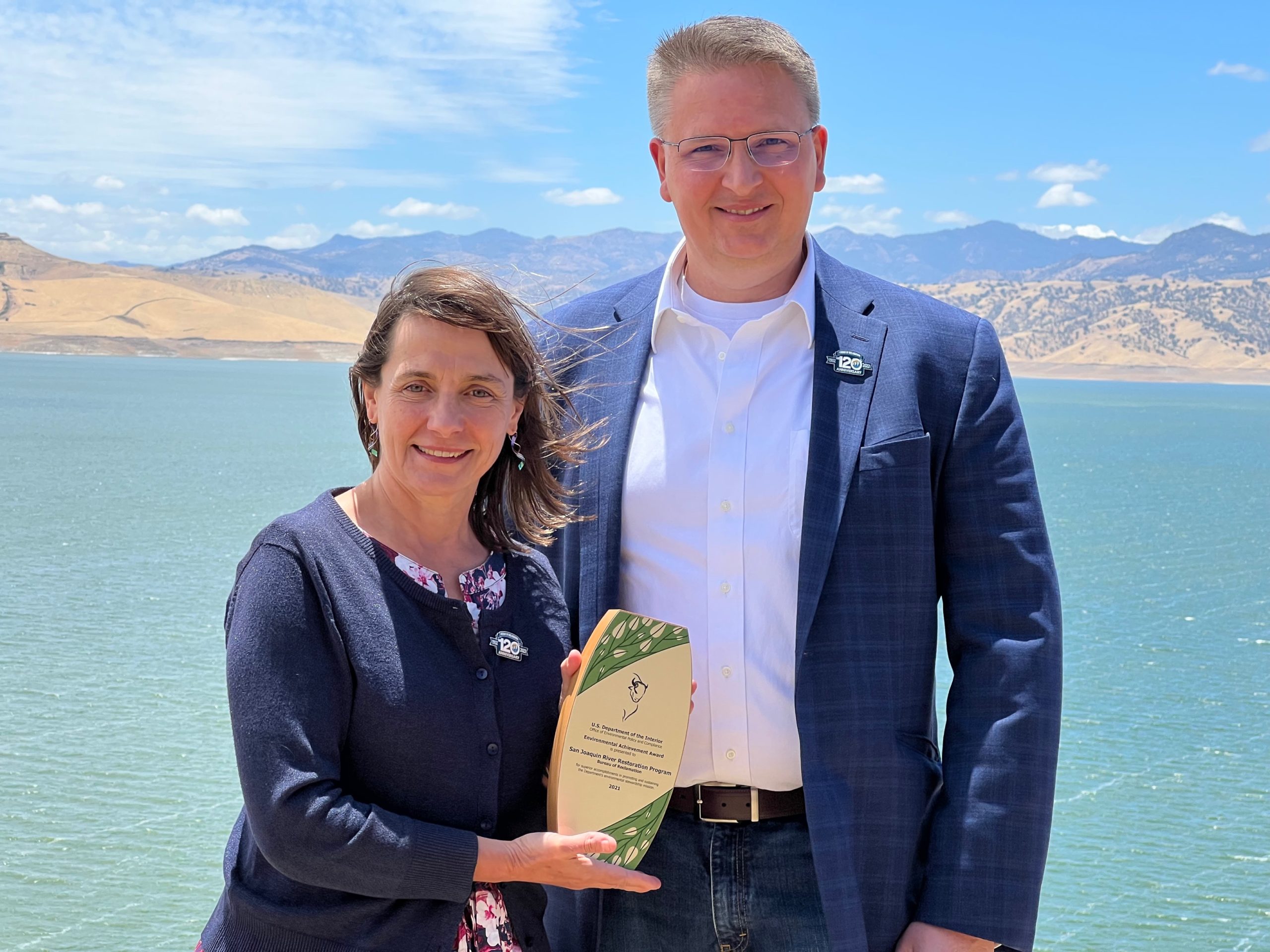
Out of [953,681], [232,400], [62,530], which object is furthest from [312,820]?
[232,400]

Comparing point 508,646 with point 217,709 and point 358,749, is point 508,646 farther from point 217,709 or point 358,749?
point 217,709

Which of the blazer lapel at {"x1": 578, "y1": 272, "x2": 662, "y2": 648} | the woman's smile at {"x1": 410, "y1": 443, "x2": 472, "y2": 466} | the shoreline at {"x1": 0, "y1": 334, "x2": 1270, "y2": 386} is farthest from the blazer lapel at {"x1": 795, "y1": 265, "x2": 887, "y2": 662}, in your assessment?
the shoreline at {"x1": 0, "y1": 334, "x2": 1270, "y2": 386}

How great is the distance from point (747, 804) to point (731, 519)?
0.58 metres

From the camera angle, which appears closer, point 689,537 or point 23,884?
point 689,537

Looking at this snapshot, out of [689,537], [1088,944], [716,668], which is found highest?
[689,537]

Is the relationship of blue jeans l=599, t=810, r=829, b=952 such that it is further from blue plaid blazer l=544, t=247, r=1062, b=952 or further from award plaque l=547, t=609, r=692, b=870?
award plaque l=547, t=609, r=692, b=870

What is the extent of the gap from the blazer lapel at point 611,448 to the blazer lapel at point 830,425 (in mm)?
389

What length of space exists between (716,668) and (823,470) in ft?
1.50

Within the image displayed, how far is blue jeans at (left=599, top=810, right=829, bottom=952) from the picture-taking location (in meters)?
2.55

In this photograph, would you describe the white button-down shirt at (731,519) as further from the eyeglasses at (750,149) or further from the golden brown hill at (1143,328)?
the golden brown hill at (1143,328)

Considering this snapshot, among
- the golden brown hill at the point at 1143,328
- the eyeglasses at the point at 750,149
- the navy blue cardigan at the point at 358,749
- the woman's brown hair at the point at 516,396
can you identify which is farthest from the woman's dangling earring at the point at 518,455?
the golden brown hill at the point at 1143,328

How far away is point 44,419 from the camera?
40.4 m

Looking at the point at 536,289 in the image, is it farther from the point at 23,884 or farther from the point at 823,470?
the point at 23,884

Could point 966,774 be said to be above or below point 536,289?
below
